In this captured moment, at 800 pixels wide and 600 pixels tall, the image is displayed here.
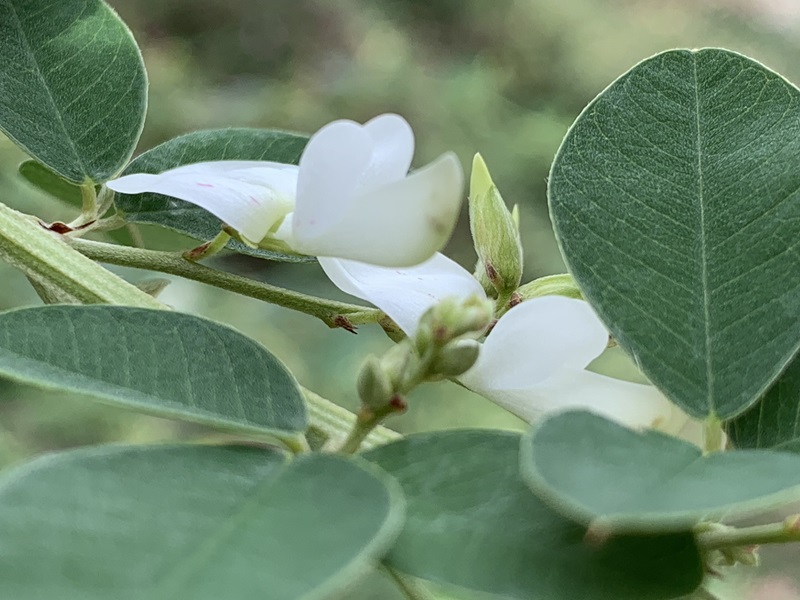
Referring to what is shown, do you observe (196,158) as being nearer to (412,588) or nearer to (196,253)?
(196,253)

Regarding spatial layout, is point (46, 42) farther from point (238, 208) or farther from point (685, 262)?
point (685, 262)

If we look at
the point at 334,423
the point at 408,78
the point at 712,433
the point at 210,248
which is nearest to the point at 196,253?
the point at 210,248

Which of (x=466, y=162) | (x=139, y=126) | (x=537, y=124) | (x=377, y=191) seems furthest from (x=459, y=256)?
(x=377, y=191)

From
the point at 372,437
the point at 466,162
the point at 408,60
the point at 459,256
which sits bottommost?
the point at 459,256

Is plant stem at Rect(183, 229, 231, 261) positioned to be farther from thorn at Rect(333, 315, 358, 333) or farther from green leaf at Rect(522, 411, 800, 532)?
green leaf at Rect(522, 411, 800, 532)

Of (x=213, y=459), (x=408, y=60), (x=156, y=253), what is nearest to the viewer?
(x=213, y=459)

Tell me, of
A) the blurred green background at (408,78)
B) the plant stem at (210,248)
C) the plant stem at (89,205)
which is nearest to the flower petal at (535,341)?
the plant stem at (210,248)
